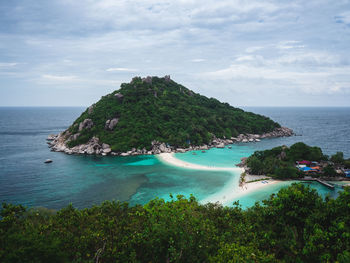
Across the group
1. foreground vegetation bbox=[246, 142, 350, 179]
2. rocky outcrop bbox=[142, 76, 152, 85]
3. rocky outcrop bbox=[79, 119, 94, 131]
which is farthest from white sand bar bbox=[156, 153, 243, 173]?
rocky outcrop bbox=[142, 76, 152, 85]

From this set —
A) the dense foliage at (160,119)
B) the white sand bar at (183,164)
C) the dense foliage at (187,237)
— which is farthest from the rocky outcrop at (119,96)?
the dense foliage at (187,237)

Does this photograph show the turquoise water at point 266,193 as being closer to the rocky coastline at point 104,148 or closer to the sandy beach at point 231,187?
the sandy beach at point 231,187

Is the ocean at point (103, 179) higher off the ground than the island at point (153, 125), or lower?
lower

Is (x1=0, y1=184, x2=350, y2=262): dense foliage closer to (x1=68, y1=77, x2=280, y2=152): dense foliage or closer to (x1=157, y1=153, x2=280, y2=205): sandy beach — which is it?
(x1=157, y1=153, x2=280, y2=205): sandy beach

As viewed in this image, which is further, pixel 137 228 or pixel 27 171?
pixel 27 171

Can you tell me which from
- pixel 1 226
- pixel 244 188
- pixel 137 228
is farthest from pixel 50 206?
pixel 244 188

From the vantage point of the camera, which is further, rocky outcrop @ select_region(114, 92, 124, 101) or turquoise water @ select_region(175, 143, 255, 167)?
rocky outcrop @ select_region(114, 92, 124, 101)

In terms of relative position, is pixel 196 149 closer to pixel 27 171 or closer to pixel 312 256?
pixel 27 171

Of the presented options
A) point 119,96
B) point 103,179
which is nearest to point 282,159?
point 103,179
